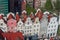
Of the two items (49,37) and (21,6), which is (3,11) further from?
(49,37)

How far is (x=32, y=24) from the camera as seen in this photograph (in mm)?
1683

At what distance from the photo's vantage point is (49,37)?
1729mm

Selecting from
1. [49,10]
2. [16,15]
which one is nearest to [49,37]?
[49,10]

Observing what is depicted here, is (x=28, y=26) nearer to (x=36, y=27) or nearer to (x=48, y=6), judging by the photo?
(x=36, y=27)

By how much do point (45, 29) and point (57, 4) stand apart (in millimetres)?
221

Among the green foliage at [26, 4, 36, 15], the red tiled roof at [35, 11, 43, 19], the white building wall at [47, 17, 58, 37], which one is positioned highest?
the green foliage at [26, 4, 36, 15]

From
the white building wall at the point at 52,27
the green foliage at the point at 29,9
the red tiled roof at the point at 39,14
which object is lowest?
the white building wall at the point at 52,27

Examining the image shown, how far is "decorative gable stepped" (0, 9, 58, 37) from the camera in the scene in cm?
164

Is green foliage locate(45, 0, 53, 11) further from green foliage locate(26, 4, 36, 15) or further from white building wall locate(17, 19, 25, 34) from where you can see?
white building wall locate(17, 19, 25, 34)

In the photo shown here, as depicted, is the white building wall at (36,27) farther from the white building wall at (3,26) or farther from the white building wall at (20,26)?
the white building wall at (3,26)

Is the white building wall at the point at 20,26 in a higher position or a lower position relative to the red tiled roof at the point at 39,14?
lower

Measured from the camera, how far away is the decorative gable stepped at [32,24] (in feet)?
5.38

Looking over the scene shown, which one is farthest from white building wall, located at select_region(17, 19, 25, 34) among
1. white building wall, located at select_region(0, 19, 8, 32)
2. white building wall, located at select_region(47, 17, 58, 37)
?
white building wall, located at select_region(47, 17, 58, 37)

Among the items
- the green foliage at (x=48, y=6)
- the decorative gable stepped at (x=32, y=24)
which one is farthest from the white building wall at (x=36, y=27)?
the green foliage at (x=48, y=6)
